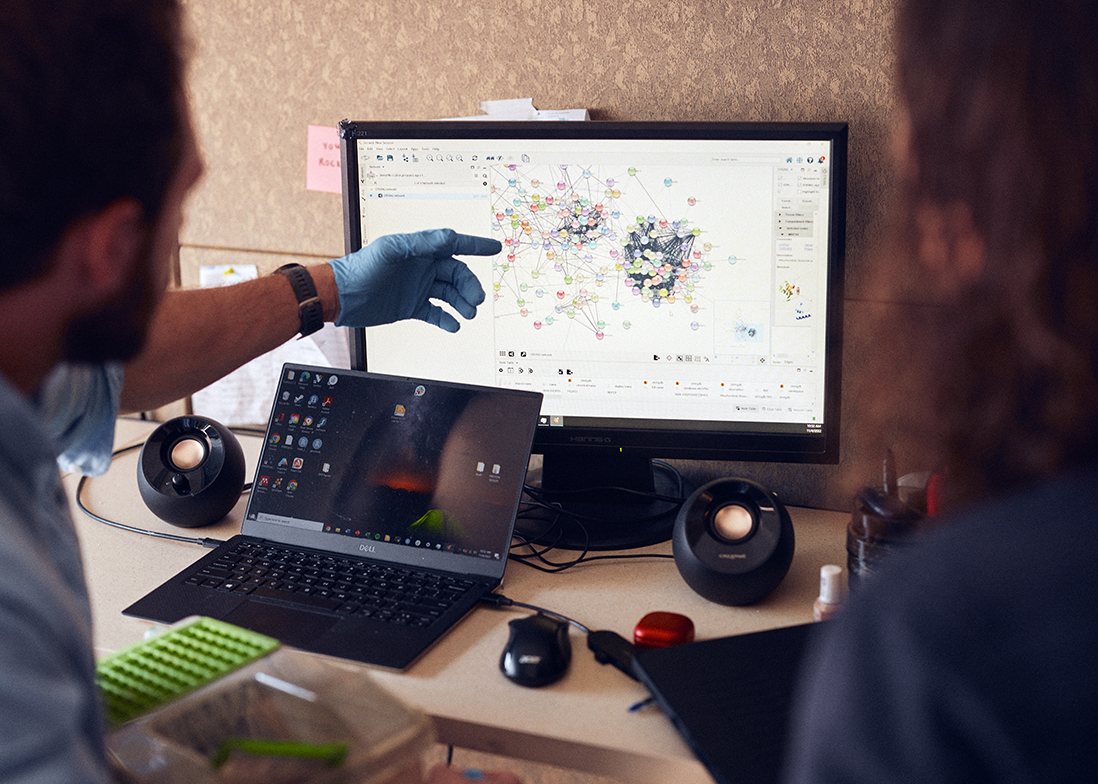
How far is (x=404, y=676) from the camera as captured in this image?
75cm

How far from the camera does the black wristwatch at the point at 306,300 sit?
108 centimetres

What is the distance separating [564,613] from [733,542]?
177 mm

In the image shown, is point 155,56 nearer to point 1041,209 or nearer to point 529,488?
point 1041,209

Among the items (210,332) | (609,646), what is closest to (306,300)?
(210,332)

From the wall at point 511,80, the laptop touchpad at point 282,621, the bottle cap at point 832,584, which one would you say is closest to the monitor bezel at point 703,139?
the wall at point 511,80

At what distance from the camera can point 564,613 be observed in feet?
2.81

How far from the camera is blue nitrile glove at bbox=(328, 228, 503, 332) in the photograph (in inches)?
40.6

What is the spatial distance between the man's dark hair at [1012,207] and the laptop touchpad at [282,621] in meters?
0.56

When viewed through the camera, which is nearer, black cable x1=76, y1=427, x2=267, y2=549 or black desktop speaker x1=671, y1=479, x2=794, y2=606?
black desktop speaker x1=671, y1=479, x2=794, y2=606

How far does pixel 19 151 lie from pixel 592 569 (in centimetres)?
65

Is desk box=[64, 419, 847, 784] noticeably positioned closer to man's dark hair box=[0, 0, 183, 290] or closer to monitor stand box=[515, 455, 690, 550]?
monitor stand box=[515, 455, 690, 550]

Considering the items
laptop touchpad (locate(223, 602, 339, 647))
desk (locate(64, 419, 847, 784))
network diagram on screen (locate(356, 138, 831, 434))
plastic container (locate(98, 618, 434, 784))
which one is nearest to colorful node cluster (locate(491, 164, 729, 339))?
network diagram on screen (locate(356, 138, 831, 434))

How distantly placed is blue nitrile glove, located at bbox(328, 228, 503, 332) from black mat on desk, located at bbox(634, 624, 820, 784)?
1.61 feet

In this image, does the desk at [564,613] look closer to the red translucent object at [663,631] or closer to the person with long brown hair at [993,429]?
the red translucent object at [663,631]
